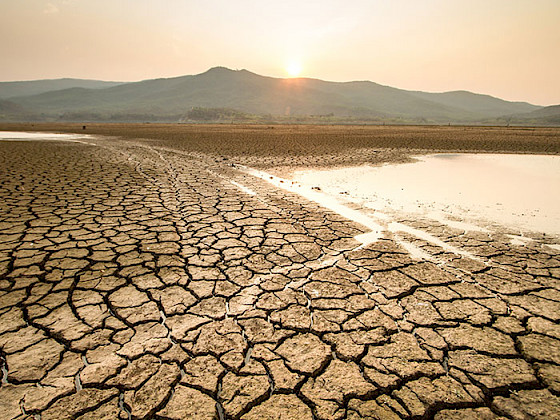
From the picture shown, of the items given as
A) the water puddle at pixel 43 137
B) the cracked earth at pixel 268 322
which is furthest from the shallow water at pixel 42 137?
the cracked earth at pixel 268 322

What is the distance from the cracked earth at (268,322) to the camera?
153 centimetres

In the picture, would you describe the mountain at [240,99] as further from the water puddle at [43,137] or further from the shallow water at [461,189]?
the shallow water at [461,189]

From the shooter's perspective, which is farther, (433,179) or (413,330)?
(433,179)

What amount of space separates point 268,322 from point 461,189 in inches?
228

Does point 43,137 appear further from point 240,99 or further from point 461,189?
point 240,99

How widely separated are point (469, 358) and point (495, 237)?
2534 mm

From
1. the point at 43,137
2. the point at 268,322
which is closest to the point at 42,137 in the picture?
the point at 43,137

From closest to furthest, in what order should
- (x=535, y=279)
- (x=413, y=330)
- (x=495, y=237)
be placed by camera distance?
1. (x=413, y=330)
2. (x=535, y=279)
3. (x=495, y=237)

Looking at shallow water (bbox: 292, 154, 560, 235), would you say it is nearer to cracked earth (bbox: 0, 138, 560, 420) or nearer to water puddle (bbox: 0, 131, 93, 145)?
cracked earth (bbox: 0, 138, 560, 420)

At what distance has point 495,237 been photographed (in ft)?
12.2

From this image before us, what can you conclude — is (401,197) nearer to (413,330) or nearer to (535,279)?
(535,279)

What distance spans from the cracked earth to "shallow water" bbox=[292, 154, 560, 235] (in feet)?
2.95

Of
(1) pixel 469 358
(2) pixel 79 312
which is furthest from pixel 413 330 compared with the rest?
(2) pixel 79 312

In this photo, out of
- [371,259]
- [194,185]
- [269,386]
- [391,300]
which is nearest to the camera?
[269,386]
